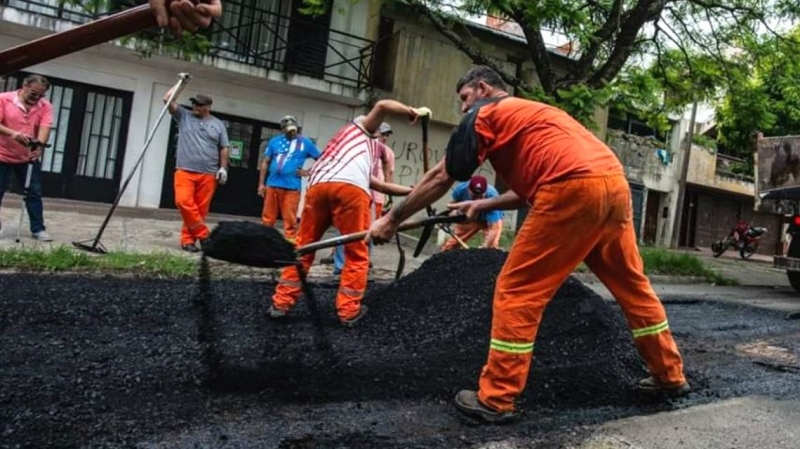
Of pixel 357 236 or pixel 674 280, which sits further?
pixel 674 280

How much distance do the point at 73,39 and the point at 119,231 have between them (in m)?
7.15

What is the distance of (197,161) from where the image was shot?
265 inches

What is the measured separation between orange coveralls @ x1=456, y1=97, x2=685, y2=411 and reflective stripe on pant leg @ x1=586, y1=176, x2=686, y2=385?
0.08ft

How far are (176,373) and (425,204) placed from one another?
145 centimetres

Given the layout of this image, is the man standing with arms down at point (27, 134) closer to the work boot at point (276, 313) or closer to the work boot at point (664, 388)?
the work boot at point (276, 313)

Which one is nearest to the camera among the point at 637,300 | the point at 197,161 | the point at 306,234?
the point at 637,300

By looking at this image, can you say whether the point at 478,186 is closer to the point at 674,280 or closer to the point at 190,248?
the point at 190,248

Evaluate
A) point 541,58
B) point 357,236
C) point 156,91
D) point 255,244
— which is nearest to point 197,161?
point 255,244

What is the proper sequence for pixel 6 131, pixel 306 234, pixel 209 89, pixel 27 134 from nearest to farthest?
1. pixel 306 234
2. pixel 6 131
3. pixel 27 134
4. pixel 209 89

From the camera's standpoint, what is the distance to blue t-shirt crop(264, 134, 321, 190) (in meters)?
7.13

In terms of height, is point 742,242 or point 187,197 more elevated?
point 742,242

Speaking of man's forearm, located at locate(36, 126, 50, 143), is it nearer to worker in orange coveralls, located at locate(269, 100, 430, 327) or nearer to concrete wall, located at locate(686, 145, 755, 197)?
worker in orange coveralls, located at locate(269, 100, 430, 327)

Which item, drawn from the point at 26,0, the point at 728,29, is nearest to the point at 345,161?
the point at 26,0

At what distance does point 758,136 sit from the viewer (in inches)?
392
